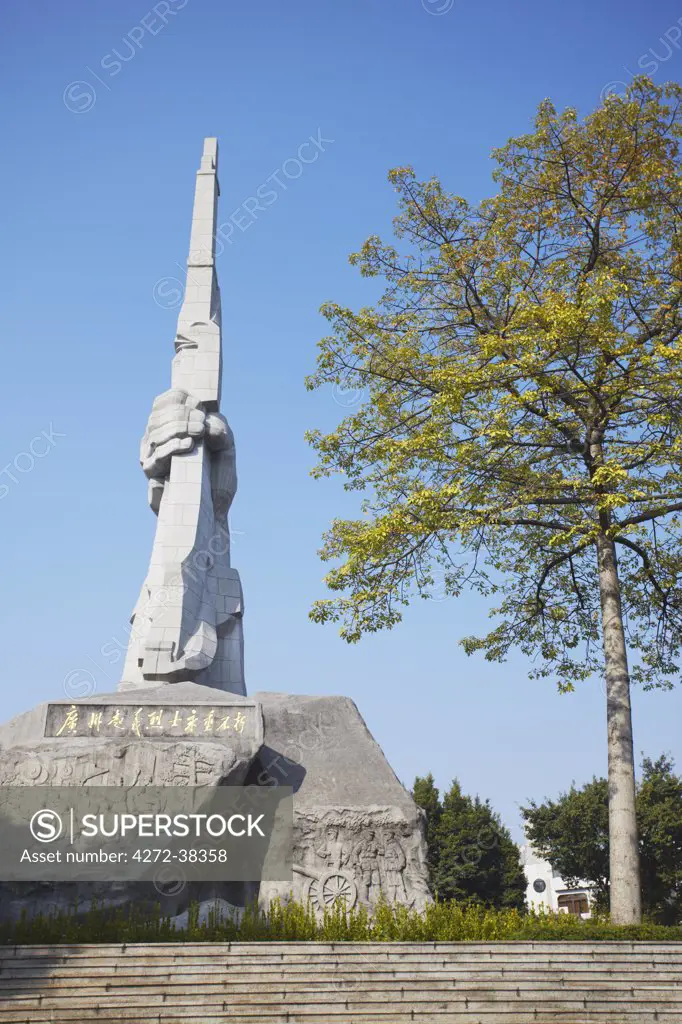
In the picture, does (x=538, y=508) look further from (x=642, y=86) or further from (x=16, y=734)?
(x=16, y=734)

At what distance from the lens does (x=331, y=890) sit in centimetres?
1056

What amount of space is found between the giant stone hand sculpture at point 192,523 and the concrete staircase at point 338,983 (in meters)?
6.56

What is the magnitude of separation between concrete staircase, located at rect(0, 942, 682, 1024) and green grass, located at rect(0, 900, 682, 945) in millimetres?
340

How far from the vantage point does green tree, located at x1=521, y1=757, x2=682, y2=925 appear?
24.6 meters

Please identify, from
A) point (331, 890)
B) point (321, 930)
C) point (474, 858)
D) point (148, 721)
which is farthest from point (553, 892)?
point (321, 930)

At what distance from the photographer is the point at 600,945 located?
838cm

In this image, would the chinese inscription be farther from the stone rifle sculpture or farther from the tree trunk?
the tree trunk

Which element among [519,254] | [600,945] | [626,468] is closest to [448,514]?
[626,468]

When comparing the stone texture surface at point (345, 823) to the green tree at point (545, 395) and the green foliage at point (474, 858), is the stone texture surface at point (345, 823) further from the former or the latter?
the green foliage at point (474, 858)

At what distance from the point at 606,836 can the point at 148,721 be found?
19.5 m

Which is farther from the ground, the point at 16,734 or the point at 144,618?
the point at 144,618

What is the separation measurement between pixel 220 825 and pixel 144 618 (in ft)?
17.2

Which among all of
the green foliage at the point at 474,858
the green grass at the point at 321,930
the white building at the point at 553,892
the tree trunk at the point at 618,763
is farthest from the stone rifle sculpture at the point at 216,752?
the white building at the point at 553,892

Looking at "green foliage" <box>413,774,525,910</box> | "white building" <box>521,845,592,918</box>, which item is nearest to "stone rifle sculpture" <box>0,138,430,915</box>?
"green foliage" <box>413,774,525,910</box>
